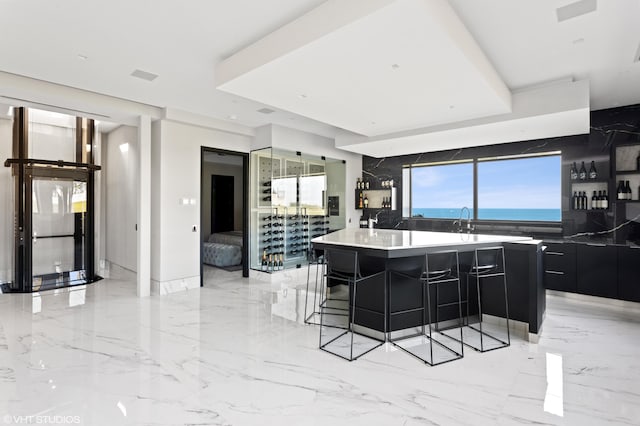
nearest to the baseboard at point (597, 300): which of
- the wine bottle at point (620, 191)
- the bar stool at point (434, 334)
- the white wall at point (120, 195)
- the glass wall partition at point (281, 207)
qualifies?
the wine bottle at point (620, 191)

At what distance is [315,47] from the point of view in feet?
8.81

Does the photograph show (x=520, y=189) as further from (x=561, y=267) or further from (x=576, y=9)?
(x=576, y=9)

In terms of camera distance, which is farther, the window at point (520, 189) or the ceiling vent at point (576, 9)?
the window at point (520, 189)

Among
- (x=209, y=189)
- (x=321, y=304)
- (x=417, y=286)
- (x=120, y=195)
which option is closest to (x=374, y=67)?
(x=417, y=286)

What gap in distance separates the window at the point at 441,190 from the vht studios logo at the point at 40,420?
6295mm

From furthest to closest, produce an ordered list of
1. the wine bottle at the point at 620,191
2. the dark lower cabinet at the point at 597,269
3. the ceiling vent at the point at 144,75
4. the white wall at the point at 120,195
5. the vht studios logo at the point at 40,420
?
the white wall at the point at 120,195 < the wine bottle at the point at 620,191 < the dark lower cabinet at the point at 597,269 < the ceiling vent at the point at 144,75 < the vht studios logo at the point at 40,420

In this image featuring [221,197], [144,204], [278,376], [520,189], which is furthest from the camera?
[221,197]

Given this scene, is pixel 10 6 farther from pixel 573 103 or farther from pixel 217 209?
pixel 217 209

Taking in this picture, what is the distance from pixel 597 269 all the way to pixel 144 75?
6.34 m

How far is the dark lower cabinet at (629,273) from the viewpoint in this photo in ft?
14.4

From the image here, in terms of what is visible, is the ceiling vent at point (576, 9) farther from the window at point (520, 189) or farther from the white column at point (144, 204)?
the white column at point (144, 204)

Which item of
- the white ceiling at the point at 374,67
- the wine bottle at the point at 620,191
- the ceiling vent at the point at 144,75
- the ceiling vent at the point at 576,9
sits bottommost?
the wine bottle at the point at 620,191

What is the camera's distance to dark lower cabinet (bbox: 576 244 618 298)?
455cm

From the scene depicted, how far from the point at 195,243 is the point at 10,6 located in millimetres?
3865
